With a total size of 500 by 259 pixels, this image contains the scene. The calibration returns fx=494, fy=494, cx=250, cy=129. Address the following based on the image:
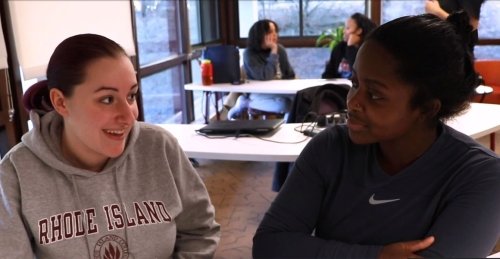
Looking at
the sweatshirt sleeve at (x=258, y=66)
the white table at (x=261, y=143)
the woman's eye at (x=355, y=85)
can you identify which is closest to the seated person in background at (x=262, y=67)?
the sweatshirt sleeve at (x=258, y=66)

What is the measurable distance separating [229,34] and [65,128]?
5.90 metres

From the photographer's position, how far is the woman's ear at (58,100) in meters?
1.27

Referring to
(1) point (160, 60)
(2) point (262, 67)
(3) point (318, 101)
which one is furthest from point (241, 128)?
(1) point (160, 60)

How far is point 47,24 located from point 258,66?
2061 mm

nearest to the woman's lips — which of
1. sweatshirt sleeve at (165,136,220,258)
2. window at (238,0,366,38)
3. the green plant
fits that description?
sweatshirt sleeve at (165,136,220,258)

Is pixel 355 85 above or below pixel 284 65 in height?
above

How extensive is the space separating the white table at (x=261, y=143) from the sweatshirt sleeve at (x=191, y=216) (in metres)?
0.70

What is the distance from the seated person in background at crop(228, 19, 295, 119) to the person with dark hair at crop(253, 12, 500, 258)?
10.7 feet

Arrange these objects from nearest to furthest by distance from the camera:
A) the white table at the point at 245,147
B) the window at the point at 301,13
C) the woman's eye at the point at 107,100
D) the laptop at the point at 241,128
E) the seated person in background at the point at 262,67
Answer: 1. the woman's eye at the point at 107,100
2. the white table at the point at 245,147
3. the laptop at the point at 241,128
4. the seated person in background at the point at 262,67
5. the window at the point at 301,13

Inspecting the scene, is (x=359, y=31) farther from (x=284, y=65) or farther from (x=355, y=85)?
(x=355, y=85)

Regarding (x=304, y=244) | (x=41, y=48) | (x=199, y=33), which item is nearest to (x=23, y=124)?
(x=41, y=48)

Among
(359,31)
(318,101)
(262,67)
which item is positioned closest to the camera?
(318,101)

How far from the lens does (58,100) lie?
128 centimetres

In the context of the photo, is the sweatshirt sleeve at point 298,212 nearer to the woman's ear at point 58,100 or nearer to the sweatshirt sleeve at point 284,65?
the woman's ear at point 58,100
